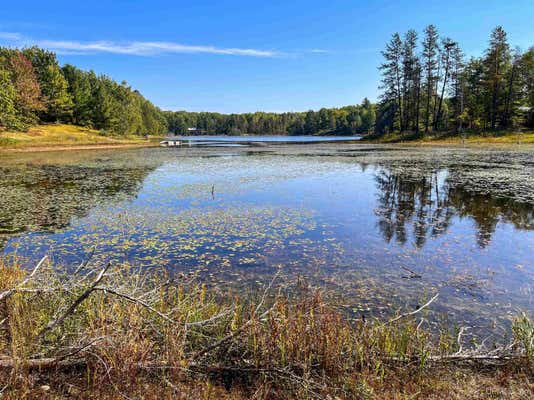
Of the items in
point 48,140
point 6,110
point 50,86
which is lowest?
point 48,140

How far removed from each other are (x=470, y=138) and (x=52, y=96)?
264ft

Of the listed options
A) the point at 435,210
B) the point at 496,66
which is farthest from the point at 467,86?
the point at 435,210

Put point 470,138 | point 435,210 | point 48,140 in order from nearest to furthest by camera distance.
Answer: point 435,210, point 470,138, point 48,140

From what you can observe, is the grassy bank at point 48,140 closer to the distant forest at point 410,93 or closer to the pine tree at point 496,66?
the distant forest at point 410,93

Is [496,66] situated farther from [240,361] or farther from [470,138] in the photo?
[240,361]

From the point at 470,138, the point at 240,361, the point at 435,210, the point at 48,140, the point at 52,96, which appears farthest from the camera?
the point at 52,96

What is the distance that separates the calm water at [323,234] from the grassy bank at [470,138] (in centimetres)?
3650

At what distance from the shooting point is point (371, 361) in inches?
149

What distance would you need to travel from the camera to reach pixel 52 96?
7075cm

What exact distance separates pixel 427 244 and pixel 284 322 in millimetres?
6409

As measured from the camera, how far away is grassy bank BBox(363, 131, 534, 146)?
48.3 meters

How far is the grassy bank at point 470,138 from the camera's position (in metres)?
48.3

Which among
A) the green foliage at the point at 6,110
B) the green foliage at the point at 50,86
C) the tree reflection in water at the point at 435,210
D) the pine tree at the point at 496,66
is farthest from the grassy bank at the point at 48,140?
the pine tree at the point at 496,66

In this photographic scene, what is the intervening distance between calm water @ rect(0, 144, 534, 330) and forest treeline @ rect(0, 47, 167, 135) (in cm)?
4415
